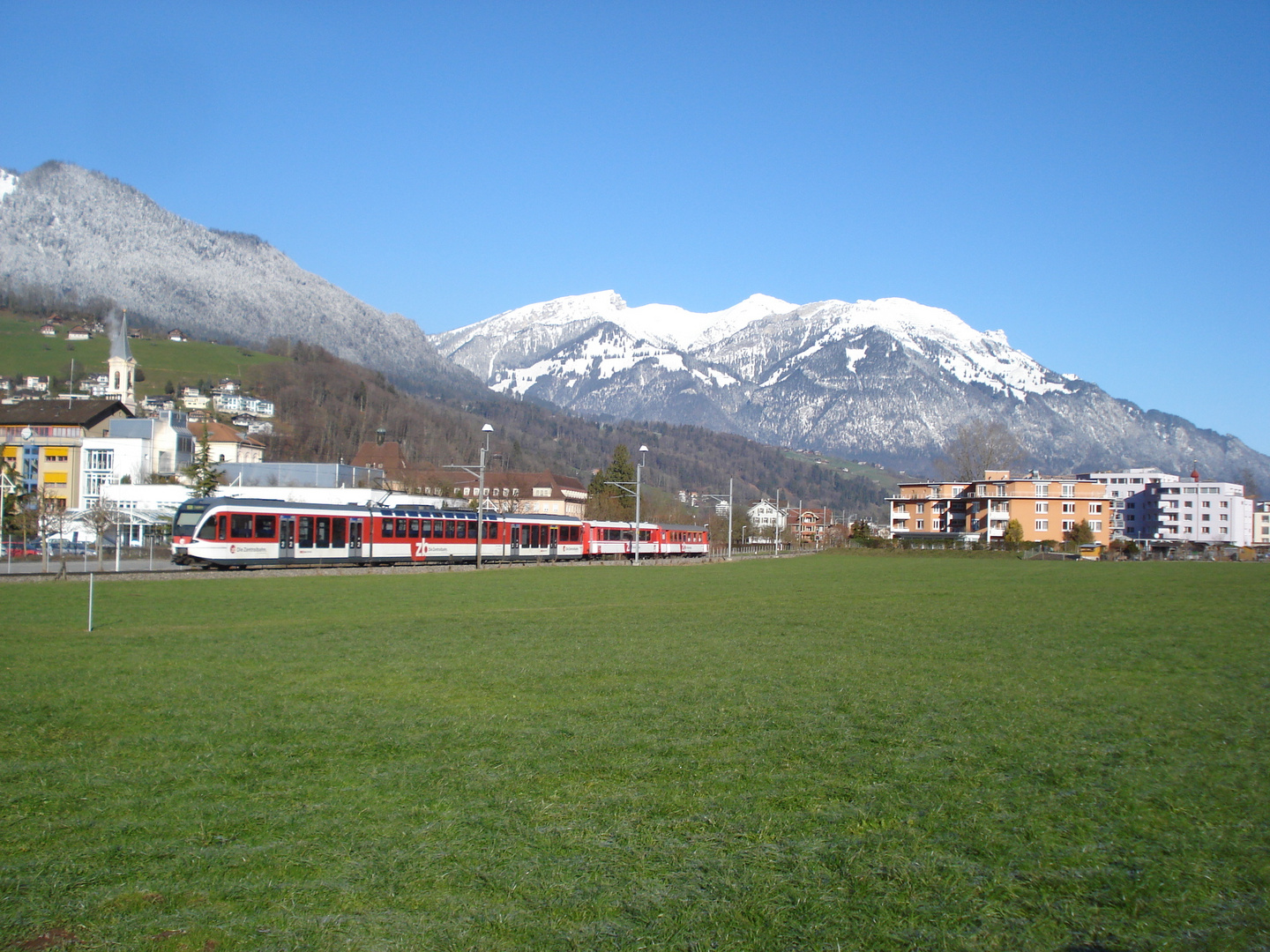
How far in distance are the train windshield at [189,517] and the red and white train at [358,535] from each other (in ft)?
0.12

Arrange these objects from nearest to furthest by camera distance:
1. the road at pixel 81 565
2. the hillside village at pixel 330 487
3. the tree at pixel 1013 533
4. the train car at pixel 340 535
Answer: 1. the train car at pixel 340 535
2. the road at pixel 81 565
3. the hillside village at pixel 330 487
4. the tree at pixel 1013 533

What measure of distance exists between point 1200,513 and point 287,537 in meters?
138

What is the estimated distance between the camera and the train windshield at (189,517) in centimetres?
3781

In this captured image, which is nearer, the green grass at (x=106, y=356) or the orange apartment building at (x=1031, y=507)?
the orange apartment building at (x=1031, y=507)

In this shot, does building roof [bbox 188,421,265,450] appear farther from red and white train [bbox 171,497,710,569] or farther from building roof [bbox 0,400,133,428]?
red and white train [bbox 171,497,710,569]

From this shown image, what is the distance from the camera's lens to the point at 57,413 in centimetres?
8900

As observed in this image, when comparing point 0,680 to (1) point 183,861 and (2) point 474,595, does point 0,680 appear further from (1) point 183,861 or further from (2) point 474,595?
(2) point 474,595

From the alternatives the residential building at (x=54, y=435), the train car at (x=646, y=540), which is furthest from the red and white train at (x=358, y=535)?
the residential building at (x=54, y=435)

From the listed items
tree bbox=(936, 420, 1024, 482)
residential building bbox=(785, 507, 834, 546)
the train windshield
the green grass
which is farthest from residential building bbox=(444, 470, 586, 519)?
the train windshield

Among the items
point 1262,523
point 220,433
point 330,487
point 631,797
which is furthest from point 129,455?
point 1262,523

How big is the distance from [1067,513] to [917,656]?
331 ft

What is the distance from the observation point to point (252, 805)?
6.60 meters

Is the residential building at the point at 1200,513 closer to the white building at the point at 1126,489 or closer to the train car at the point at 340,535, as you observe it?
the white building at the point at 1126,489

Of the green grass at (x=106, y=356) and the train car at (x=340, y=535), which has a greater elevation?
the green grass at (x=106, y=356)
